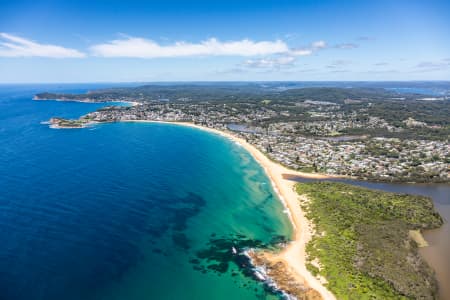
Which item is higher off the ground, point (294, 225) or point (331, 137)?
point (331, 137)

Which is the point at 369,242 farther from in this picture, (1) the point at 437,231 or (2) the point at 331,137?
(2) the point at 331,137

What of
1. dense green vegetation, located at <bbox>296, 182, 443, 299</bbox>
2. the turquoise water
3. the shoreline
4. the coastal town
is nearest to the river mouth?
dense green vegetation, located at <bbox>296, 182, 443, 299</bbox>

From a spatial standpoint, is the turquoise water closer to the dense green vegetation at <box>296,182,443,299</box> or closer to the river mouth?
the dense green vegetation at <box>296,182,443,299</box>

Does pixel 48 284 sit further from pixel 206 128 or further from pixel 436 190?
pixel 206 128

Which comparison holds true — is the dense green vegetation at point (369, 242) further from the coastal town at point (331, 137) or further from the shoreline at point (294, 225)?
the coastal town at point (331, 137)

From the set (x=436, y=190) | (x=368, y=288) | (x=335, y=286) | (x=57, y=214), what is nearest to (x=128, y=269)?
(x=57, y=214)

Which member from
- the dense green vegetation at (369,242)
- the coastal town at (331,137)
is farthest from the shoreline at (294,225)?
the coastal town at (331,137)

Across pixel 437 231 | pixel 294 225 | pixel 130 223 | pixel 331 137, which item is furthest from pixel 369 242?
pixel 331 137
